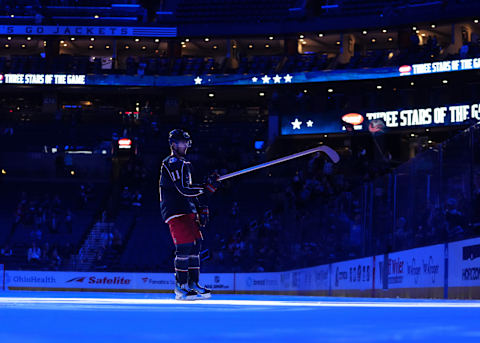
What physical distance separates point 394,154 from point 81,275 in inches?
767

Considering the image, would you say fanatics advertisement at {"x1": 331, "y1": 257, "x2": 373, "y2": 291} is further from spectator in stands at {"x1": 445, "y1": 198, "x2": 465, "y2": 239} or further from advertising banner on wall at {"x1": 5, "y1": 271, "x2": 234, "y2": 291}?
advertising banner on wall at {"x1": 5, "y1": 271, "x2": 234, "y2": 291}

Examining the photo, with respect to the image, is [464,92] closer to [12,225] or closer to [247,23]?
[247,23]

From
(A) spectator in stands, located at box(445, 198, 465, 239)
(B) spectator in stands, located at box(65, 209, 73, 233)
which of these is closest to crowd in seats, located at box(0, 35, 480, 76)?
(B) spectator in stands, located at box(65, 209, 73, 233)

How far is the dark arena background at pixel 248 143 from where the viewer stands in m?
19.1

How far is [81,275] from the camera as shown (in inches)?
1180

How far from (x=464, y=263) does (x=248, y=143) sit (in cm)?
3320

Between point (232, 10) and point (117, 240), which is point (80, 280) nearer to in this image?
point (117, 240)

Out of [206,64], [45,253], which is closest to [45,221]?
[45,253]

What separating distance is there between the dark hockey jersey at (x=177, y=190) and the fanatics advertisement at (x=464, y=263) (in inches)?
147

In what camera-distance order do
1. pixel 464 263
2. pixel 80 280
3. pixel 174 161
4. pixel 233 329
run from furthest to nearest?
1. pixel 80 280
2. pixel 464 263
3. pixel 174 161
4. pixel 233 329

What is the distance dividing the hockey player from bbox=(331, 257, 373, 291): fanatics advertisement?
6.84 m

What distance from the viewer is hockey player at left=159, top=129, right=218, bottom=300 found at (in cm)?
953

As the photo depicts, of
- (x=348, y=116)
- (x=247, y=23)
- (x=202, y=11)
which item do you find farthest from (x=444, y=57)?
(x=202, y=11)

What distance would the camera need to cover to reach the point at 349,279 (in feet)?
56.6
